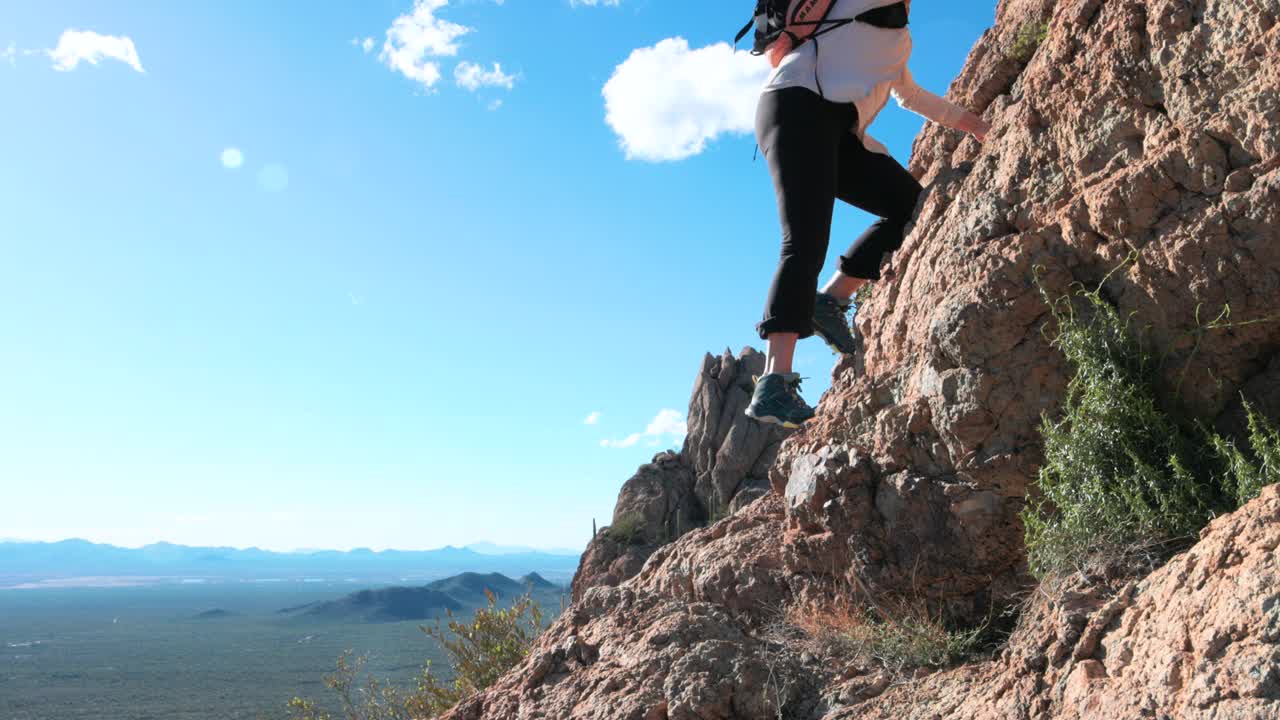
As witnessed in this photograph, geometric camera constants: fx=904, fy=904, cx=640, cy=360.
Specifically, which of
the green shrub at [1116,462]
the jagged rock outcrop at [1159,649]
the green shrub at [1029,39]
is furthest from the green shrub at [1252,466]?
the green shrub at [1029,39]

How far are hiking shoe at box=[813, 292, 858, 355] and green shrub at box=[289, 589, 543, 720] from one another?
3.05 meters

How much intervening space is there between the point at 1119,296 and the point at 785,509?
70.0 inches

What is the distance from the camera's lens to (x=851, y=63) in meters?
4.05

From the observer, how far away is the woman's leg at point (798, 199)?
12.8 ft

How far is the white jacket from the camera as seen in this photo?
403 cm

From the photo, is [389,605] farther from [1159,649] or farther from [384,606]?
[1159,649]

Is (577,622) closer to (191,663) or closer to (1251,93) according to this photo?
(1251,93)

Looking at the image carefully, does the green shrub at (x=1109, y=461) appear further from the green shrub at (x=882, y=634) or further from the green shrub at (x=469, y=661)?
the green shrub at (x=469, y=661)

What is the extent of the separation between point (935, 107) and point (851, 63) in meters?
0.56

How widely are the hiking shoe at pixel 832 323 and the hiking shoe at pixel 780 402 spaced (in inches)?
33.2

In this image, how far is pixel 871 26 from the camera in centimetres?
410

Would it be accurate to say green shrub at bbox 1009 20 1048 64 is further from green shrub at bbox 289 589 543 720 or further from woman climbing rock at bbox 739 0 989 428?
green shrub at bbox 289 589 543 720

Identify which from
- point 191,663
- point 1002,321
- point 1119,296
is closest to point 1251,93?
point 1119,296

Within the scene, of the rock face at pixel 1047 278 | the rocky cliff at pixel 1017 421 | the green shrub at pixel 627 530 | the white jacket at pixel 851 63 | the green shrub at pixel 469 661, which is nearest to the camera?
the rocky cliff at pixel 1017 421
